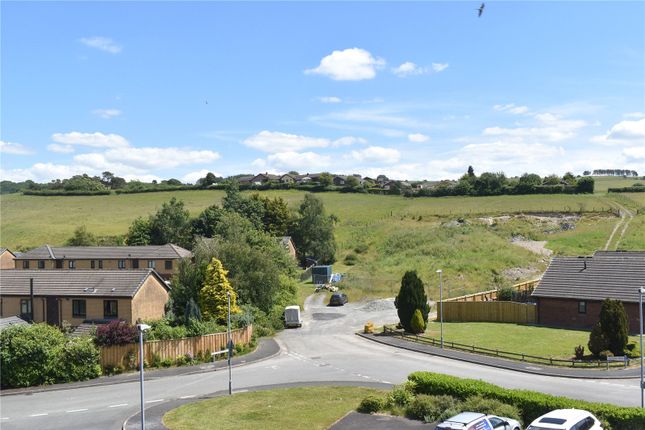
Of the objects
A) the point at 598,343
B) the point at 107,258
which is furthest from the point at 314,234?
the point at 598,343

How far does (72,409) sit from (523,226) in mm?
84273

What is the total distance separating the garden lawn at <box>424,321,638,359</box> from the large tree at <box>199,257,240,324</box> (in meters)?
16.8

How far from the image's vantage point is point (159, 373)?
37625 mm

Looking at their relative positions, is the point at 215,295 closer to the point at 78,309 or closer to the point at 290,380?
the point at 78,309

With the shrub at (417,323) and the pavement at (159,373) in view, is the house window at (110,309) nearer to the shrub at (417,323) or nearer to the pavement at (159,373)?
the pavement at (159,373)

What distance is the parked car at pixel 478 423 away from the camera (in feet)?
66.7

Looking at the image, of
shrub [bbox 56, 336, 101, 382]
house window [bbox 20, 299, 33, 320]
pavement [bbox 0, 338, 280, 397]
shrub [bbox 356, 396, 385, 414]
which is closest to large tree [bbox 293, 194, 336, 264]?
pavement [bbox 0, 338, 280, 397]

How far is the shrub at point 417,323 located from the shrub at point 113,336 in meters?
22.3

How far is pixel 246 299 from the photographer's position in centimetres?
5338

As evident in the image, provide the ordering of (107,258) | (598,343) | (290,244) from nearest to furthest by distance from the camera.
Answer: (598,343)
(107,258)
(290,244)

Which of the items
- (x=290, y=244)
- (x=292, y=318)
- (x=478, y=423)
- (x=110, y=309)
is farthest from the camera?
(x=290, y=244)

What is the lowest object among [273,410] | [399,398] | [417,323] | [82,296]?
[273,410]

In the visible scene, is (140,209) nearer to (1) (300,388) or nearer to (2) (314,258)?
(2) (314,258)

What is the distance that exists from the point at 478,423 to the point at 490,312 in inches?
1352
